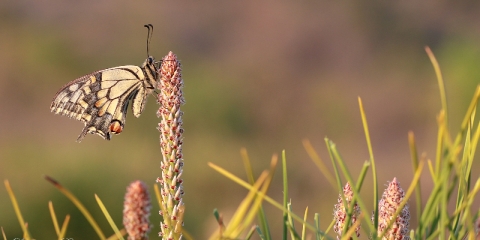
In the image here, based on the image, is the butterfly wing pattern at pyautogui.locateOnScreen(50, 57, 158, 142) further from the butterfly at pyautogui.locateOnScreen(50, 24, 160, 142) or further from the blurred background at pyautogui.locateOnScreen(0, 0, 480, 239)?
the blurred background at pyautogui.locateOnScreen(0, 0, 480, 239)

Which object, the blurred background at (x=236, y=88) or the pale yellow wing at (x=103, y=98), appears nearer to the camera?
the pale yellow wing at (x=103, y=98)

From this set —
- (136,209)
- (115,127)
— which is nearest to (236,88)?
(115,127)

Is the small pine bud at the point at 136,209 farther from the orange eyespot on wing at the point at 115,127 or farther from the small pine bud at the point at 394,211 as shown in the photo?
the orange eyespot on wing at the point at 115,127

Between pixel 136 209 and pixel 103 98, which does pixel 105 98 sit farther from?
pixel 136 209

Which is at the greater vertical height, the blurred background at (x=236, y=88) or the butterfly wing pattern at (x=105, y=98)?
the blurred background at (x=236, y=88)

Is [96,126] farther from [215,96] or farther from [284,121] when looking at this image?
[284,121]

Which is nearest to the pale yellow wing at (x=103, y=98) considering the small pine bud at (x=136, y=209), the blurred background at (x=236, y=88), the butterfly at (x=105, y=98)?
the butterfly at (x=105, y=98)

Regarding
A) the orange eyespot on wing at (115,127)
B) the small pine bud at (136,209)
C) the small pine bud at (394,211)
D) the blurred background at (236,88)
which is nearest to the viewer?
the small pine bud at (136,209)
